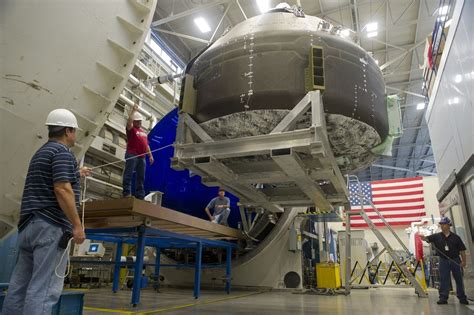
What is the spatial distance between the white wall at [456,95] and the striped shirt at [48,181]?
4.18 metres

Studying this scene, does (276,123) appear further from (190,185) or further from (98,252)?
(98,252)

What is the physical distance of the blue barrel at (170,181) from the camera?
25.0 ft

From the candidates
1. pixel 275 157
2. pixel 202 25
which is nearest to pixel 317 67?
pixel 275 157

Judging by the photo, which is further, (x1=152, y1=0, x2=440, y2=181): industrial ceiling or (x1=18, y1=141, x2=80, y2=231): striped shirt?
(x1=152, y1=0, x2=440, y2=181): industrial ceiling

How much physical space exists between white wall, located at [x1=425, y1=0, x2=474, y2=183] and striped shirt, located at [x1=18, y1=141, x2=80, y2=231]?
4.18m

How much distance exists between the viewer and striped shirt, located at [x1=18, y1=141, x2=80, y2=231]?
84.5 inches

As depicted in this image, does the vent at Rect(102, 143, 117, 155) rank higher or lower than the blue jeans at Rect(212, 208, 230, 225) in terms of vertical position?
higher

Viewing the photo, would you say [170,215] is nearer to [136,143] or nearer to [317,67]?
[136,143]

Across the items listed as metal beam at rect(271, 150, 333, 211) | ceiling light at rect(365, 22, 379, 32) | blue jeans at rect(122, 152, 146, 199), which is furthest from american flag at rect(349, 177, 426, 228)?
blue jeans at rect(122, 152, 146, 199)

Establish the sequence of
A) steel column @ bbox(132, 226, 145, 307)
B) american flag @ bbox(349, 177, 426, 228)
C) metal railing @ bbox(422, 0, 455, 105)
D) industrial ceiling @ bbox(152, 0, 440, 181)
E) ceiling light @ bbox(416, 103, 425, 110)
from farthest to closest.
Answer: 1. ceiling light @ bbox(416, 103, 425, 110)
2. american flag @ bbox(349, 177, 426, 228)
3. industrial ceiling @ bbox(152, 0, 440, 181)
4. metal railing @ bbox(422, 0, 455, 105)
5. steel column @ bbox(132, 226, 145, 307)

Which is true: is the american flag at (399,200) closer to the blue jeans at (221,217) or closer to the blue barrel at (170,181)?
the blue barrel at (170,181)

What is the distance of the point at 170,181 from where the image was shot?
7.82 metres

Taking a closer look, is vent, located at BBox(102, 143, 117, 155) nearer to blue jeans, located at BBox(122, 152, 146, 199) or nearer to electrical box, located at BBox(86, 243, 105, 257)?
electrical box, located at BBox(86, 243, 105, 257)

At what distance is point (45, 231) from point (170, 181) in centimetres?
574
